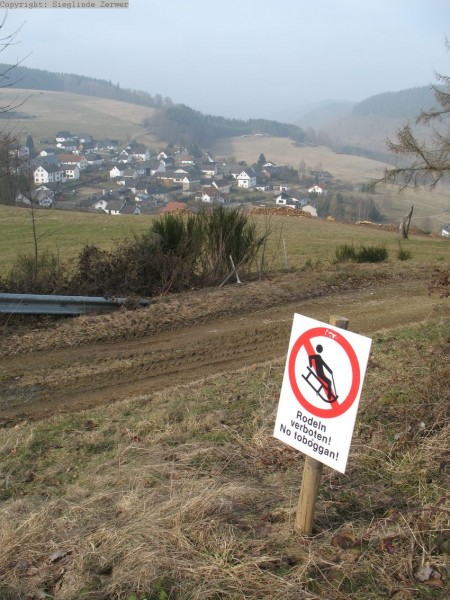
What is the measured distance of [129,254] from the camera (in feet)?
38.7

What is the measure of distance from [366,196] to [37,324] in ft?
236

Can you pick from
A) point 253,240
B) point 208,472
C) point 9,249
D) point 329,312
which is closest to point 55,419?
point 208,472

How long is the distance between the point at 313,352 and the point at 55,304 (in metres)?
7.29

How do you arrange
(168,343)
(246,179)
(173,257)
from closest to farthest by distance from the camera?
(168,343) → (173,257) → (246,179)

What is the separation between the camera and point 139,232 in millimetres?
29422

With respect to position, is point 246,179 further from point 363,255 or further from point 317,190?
point 363,255

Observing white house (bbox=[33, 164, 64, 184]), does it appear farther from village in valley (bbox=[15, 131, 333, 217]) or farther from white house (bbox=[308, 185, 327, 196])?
white house (bbox=[308, 185, 327, 196])

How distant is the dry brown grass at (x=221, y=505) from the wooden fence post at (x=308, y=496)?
3.1 inches

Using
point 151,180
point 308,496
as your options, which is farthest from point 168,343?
point 151,180

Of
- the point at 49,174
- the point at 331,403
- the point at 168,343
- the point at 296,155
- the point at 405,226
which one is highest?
the point at 331,403

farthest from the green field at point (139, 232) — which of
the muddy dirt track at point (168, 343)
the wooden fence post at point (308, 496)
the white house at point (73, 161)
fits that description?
the white house at point (73, 161)

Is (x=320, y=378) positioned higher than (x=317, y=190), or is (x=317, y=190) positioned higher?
(x=320, y=378)

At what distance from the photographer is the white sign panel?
3271mm

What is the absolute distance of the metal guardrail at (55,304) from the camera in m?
9.60
